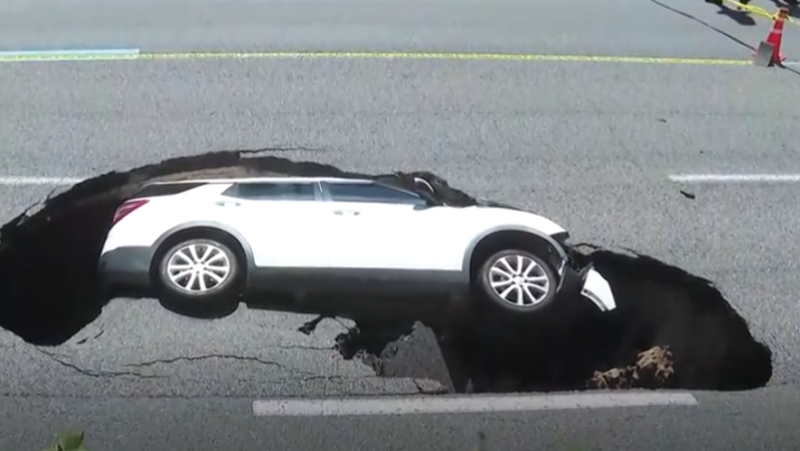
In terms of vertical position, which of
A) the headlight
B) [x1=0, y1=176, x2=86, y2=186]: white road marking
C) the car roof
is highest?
the car roof

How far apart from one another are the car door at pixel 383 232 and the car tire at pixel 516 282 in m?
0.32

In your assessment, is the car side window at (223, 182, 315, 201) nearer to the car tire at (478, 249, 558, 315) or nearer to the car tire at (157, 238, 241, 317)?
the car tire at (157, 238, 241, 317)

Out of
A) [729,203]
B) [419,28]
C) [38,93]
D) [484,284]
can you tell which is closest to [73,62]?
[38,93]

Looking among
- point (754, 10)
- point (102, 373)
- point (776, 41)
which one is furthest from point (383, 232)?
point (754, 10)

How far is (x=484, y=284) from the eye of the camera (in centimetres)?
703

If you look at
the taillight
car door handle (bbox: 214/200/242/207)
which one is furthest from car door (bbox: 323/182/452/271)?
the taillight

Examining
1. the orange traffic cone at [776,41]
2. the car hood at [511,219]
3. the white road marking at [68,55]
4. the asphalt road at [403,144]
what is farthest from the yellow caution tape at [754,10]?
the white road marking at [68,55]

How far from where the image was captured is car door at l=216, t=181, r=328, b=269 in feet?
23.1

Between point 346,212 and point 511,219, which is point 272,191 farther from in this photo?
point 511,219

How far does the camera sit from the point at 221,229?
7059 mm

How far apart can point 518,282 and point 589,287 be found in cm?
55

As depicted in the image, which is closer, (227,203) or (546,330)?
(546,330)

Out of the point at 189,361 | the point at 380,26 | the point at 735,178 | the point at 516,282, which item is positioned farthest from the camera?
the point at 380,26

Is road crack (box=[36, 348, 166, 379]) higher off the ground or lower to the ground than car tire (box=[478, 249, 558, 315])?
lower
